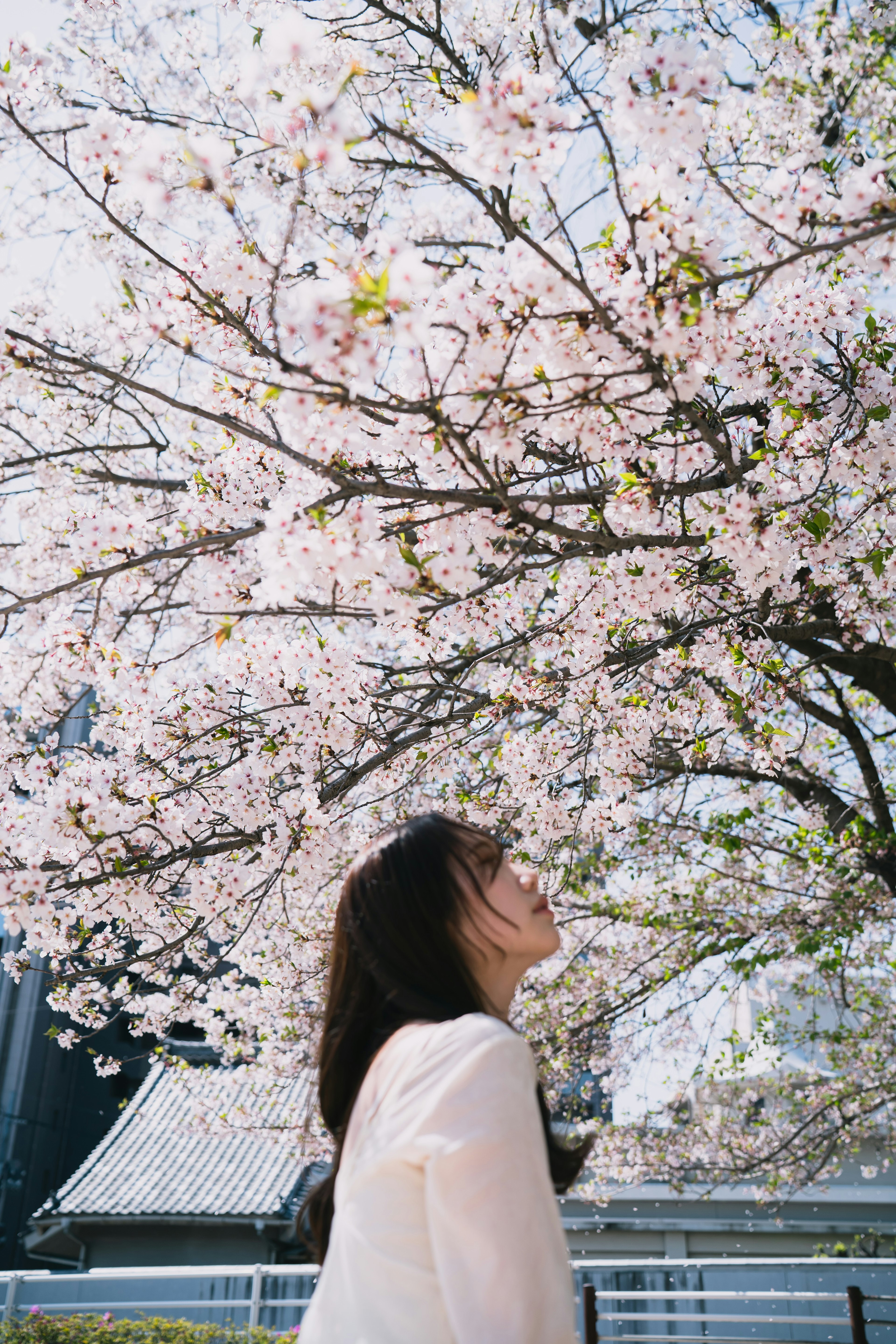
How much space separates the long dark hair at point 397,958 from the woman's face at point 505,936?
16 millimetres

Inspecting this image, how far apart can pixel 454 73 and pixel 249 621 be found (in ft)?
8.18

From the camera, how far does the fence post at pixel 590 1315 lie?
251 inches

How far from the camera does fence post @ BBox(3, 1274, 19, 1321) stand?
299 inches

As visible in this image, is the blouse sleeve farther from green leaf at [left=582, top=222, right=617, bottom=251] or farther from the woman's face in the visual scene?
green leaf at [left=582, top=222, right=617, bottom=251]

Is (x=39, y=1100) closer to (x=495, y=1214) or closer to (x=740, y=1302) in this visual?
(x=740, y=1302)

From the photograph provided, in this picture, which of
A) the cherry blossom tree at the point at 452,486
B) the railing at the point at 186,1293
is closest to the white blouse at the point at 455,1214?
the cherry blossom tree at the point at 452,486

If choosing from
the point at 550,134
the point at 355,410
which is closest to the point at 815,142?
the point at 550,134

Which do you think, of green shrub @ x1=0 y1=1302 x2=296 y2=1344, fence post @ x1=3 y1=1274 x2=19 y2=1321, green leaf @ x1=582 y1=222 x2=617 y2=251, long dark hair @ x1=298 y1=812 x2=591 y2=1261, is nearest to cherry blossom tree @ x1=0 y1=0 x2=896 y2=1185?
green leaf @ x1=582 y1=222 x2=617 y2=251

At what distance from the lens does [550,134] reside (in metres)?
2.35

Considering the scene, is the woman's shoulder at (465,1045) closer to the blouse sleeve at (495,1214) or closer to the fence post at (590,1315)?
the blouse sleeve at (495,1214)

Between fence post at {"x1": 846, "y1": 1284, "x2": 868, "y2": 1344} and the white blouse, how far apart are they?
5608mm

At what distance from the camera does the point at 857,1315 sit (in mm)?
5750

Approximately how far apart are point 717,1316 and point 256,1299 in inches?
118

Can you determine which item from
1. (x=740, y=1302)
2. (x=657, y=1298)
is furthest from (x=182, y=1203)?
(x=740, y=1302)
